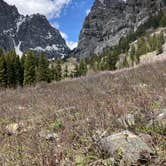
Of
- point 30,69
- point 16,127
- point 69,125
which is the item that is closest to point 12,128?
point 16,127

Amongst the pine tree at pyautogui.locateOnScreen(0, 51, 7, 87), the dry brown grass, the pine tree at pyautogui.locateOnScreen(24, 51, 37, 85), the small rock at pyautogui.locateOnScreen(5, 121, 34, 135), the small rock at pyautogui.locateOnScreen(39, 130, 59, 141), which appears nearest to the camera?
the dry brown grass

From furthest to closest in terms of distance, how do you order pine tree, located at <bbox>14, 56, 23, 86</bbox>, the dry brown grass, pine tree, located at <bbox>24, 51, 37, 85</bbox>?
1. pine tree, located at <bbox>14, 56, 23, 86</bbox>
2. pine tree, located at <bbox>24, 51, 37, 85</bbox>
3. the dry brown grass

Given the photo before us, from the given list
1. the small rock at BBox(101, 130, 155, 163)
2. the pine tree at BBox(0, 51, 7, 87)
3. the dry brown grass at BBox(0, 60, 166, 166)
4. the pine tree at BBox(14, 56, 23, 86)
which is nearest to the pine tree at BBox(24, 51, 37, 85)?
the pine tree at BBox(14, 56, 23, 86)

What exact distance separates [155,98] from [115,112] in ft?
2.94

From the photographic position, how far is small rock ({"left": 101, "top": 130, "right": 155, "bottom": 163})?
14.5 feet

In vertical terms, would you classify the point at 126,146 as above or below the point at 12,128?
above

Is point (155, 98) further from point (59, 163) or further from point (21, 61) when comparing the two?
point (21, 61)

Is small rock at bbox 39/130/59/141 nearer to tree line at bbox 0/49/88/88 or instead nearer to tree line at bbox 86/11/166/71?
tree line at bbox 0/49/88/88

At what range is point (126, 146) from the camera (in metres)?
4.59

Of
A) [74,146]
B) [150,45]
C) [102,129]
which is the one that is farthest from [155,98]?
[150,45]

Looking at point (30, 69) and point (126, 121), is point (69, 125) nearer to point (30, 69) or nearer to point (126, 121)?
point (126, 121)

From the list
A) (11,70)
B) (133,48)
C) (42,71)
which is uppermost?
(133,48)

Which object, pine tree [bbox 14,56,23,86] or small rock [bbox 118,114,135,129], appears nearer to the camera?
small rock [bbox 118,114,135,129]

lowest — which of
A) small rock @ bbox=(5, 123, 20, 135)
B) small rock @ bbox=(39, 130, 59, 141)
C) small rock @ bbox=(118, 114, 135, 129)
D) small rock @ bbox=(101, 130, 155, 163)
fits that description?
small rock @ bbox=(5, 123, 20, 135)
